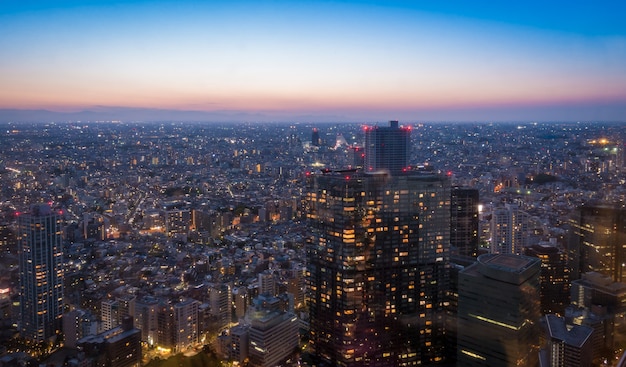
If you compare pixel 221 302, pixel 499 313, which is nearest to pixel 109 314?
pixel 221 302

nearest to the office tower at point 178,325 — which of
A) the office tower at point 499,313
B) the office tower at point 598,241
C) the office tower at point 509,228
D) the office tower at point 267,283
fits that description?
the office tower at point 267,283

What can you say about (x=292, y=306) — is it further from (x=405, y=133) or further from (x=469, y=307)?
(x=405, y=133)

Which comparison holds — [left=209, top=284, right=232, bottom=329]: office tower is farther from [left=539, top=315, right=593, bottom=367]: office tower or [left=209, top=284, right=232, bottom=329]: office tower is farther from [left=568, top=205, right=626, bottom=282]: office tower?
[left=568, top=205, right=626, bottom=282]: office tower

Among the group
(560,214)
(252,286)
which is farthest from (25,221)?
(560,214)

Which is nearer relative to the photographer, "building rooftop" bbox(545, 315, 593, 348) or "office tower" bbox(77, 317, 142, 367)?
"building rooftop" bbox(545, 315, 593, 348)

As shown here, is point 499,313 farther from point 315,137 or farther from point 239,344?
point 315,137

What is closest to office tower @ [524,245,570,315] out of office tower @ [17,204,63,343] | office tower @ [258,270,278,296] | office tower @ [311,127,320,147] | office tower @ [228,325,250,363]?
office tower @ [228,325,250,363]

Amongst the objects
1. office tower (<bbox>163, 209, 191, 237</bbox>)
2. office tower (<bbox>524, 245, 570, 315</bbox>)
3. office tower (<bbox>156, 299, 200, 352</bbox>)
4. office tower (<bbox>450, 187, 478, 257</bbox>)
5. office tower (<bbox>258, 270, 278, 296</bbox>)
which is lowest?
office tower (<bbox>156, 299, 200, 352</bbox>)
